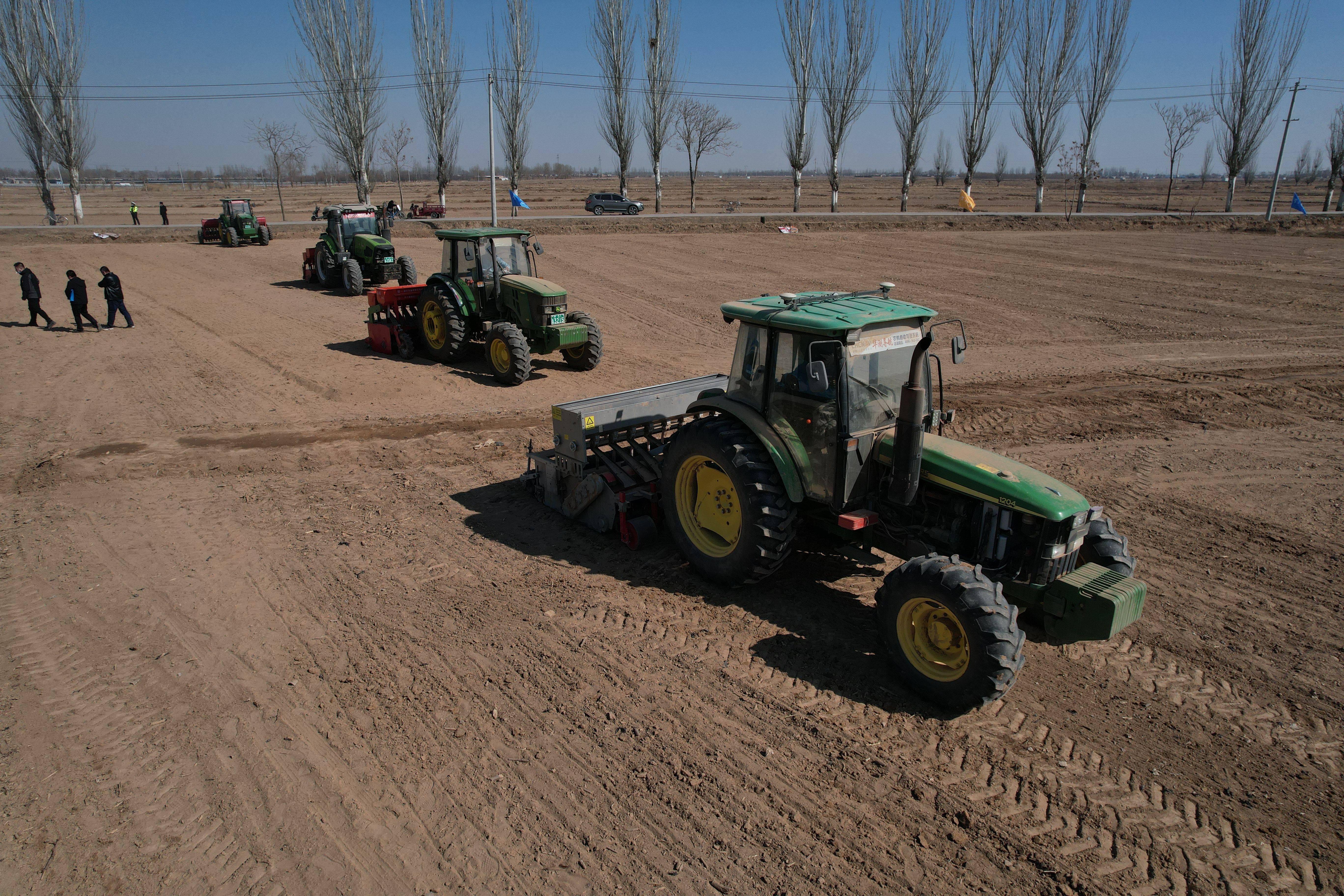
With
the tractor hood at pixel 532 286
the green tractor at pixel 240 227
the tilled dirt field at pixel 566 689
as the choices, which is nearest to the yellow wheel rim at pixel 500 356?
the tractor hood at pixel 532 286

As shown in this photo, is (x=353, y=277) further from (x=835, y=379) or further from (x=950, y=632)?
(x=950, y=632)

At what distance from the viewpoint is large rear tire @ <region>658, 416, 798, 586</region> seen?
5.83m

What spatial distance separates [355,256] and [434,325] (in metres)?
8.75

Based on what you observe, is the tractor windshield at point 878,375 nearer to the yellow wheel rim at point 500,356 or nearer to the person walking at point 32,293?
the yellow wheel rim at point 500,356

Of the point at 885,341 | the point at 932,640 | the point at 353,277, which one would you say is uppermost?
the point at 885,341

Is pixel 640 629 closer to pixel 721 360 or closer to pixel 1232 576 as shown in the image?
pixel 1232 576

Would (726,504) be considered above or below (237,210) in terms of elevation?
below

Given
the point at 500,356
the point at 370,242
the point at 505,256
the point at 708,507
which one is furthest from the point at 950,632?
the point at 370,242

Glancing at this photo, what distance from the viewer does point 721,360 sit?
14.5 m

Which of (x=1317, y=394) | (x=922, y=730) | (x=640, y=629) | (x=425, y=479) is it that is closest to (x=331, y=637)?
(x=640, y=629)

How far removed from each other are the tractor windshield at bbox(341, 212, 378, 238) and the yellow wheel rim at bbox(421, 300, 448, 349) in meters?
8.78

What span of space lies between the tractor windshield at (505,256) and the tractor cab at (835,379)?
8277 mm

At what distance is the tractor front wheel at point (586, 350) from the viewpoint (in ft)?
43.8

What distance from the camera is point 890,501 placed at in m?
5.50
